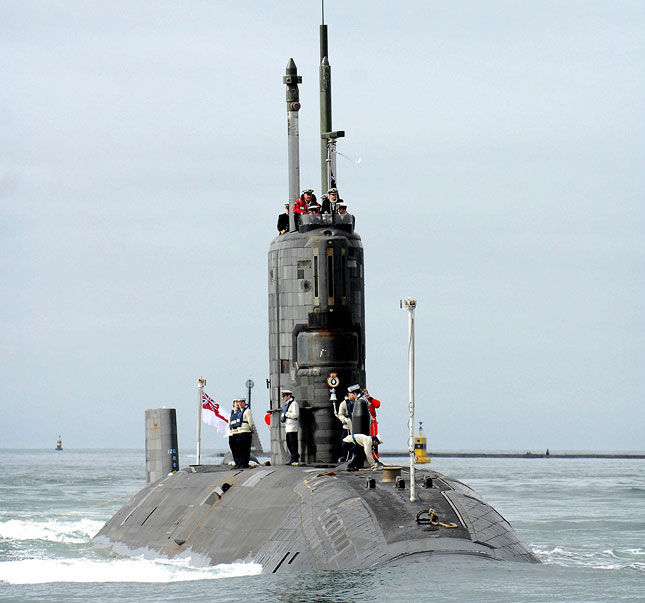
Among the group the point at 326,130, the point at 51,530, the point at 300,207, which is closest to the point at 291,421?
the point at 300,207

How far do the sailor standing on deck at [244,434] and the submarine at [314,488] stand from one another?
1.51ft

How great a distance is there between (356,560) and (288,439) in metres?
6.16

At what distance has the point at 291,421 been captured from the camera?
23.3 metres

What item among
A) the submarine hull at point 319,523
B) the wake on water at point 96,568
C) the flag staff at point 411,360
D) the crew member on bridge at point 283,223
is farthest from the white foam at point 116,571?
the crew member on bridge at point 283,223

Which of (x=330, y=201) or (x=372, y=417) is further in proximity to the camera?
(x=330, y=201)

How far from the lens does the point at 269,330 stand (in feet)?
79.6

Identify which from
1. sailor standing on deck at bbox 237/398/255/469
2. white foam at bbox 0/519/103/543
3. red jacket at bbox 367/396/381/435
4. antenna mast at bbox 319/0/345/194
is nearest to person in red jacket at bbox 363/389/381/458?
red jacket at bbox 367/396/381/435

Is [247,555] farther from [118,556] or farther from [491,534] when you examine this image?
[118,556]

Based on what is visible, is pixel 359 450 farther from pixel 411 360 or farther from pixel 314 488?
pixel 411 360

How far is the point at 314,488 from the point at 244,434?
5100mm

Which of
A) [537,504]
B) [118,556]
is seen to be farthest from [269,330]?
[537,504]

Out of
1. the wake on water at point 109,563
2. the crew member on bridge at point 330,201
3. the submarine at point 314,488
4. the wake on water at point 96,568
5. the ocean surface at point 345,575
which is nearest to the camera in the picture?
the ocean surface at point 345,575

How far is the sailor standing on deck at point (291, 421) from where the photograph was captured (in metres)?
23.3

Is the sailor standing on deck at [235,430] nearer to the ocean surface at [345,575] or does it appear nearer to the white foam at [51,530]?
the ocean surface at [345,575]
